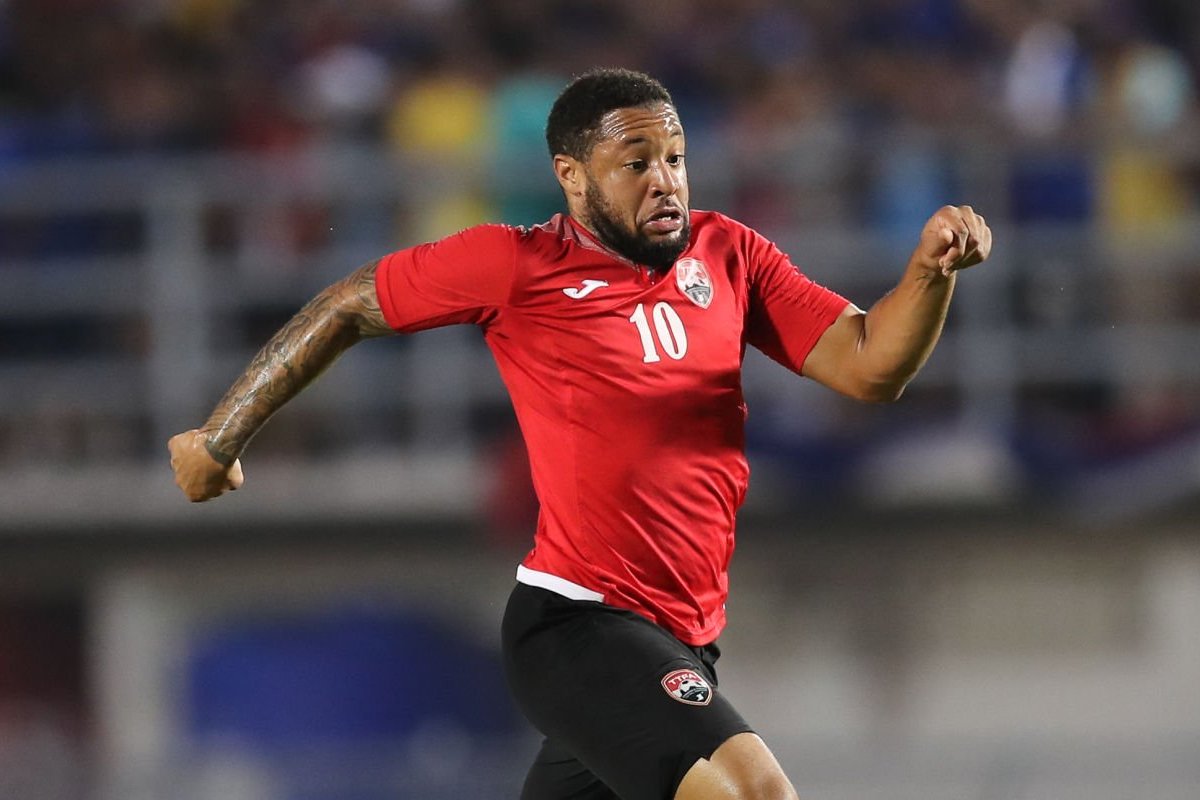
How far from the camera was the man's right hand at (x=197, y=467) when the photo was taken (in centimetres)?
505

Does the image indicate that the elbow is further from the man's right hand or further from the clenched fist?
the man's right hand

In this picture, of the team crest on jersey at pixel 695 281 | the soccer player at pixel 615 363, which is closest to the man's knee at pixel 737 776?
the soccer player at pixel 615 363

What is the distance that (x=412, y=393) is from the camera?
1000 centimetres

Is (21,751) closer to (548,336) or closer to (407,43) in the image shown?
(407,43)

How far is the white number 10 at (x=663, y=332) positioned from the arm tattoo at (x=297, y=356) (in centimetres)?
63

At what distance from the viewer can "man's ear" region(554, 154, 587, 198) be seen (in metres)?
4.92

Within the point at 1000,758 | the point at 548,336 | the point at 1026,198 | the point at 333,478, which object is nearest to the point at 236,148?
the point at 333,478

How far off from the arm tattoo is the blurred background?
4.60m

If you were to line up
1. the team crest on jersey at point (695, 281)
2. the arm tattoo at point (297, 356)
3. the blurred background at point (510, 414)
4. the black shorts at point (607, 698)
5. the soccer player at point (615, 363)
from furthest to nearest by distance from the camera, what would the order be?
the blurred background at point (510, 414)
the arm tattoo at point (297, 356)
the team crest on jersey at point (695, 281)
the soccer player at point (615, 363)
the black shorts at point (607, 698)

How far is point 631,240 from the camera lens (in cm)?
487

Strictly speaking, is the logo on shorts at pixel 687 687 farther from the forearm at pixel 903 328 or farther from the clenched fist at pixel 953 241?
the clenched fist at pixel 953 241

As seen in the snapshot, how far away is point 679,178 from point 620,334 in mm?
395

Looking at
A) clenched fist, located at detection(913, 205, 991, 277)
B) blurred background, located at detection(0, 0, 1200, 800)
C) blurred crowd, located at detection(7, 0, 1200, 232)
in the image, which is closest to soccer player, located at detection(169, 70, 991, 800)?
clenched fist, located at detection(913, 205, 991, 277)

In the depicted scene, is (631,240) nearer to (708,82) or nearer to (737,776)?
(737,776)
